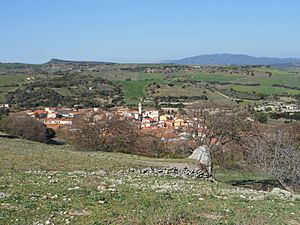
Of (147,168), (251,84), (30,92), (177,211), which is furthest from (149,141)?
(251,84)

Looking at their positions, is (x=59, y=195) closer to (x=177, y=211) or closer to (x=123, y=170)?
(x=177, y=211)

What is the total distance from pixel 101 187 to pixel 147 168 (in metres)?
7.96

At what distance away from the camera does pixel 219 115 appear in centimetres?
3903

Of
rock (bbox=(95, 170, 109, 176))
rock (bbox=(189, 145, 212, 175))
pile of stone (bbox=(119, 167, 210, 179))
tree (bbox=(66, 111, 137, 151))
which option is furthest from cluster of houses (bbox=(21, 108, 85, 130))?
rock (bbox=(95, 170, 109, 176))

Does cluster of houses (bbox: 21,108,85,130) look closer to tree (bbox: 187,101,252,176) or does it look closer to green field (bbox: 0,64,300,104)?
green field (bbox: 0,64,300,104)

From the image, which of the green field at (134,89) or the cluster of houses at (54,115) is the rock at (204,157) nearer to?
→ the cluster of houses at (54,115)

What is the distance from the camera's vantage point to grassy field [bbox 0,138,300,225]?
36.6 ft

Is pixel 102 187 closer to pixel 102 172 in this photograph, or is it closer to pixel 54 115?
pixel 102 172

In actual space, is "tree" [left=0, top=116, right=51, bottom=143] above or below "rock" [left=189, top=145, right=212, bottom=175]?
below

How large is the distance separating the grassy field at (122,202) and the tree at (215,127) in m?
20.0

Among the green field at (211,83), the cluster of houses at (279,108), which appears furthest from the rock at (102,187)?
the green field at (211,83)

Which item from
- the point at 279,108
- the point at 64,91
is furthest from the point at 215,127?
the point at 64,91

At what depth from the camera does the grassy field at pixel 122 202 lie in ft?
36.6

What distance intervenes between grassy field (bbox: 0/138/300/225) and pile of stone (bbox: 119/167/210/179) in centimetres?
311
